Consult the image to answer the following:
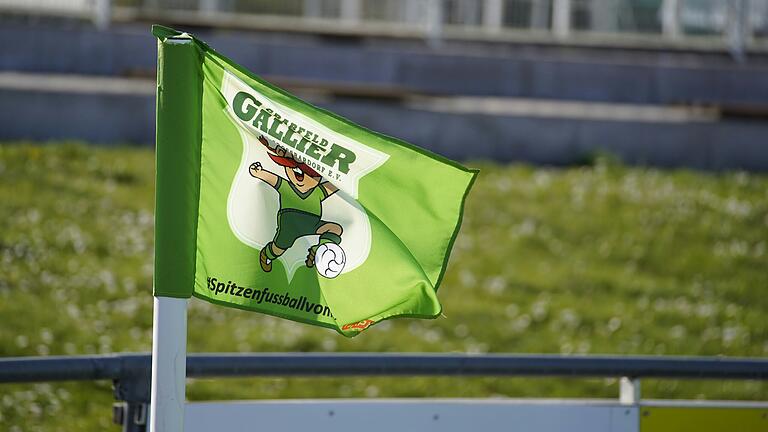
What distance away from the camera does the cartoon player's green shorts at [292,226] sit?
4371 mm

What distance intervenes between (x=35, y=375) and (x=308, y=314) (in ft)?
3.87

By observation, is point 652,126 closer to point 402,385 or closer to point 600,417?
point 402,385

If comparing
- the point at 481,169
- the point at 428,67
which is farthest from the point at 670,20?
the point at 481,169

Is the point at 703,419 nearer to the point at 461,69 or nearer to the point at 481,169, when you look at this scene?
the point at 481,169

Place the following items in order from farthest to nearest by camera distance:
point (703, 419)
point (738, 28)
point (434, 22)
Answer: point (738, 28) → point (434, 22) → point (703, 419)

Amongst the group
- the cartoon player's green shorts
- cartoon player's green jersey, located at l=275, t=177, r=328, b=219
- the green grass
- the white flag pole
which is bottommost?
the green grass

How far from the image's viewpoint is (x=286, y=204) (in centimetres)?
439

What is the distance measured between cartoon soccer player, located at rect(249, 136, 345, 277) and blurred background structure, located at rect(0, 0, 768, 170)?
353 inches

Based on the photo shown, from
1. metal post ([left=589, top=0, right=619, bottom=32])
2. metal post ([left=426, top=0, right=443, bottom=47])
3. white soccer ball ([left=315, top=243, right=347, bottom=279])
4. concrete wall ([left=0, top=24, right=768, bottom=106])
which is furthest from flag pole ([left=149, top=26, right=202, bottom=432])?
metal post ([left=589, top=0, right=619, bottom=32])

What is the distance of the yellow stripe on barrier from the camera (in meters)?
5.36

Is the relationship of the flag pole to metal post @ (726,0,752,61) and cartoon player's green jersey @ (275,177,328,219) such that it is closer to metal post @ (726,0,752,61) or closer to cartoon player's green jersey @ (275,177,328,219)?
cartoon player's green jersey @ (275,177,328,219)

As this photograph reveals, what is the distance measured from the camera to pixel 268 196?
14.3 feet

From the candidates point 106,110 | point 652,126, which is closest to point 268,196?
point 106,110

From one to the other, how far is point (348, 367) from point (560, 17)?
33.5 feet
